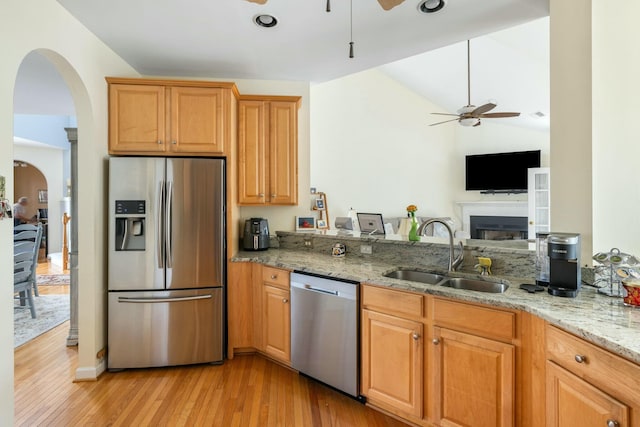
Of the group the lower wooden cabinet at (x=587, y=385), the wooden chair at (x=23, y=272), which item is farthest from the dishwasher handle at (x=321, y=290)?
the wooden chair at (x=23, y=272)

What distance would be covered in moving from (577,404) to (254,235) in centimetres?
256

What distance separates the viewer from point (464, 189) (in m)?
7.46

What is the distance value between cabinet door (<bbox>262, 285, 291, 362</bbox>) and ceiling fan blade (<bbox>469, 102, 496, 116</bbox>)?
3.67 m

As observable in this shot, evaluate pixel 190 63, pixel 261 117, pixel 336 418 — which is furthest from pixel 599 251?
pixel 190 63

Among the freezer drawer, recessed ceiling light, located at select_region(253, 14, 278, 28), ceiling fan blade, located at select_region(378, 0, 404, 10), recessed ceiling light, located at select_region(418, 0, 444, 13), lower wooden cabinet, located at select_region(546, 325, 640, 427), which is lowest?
the freezer drawer

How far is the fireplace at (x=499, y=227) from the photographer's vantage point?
21.5ft

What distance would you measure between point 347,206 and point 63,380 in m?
5.16

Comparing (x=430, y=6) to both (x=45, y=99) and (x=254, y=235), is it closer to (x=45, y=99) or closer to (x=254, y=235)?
(x=254, y=235)

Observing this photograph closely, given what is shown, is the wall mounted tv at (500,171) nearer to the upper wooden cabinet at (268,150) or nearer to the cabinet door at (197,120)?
the upper wooden cabinet at (268,150)

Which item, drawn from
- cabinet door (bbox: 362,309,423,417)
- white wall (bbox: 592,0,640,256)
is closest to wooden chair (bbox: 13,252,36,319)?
cabinet door (bbox: 362,309,423,417)

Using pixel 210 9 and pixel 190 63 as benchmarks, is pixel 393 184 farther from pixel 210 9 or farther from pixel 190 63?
pixel 210 9

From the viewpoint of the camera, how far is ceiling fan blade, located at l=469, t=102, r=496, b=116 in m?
4.25

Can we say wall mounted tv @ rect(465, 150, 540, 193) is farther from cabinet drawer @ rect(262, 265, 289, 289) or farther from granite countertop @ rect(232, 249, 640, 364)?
cabinet drawer @ rect(262, 265, 289, 289)

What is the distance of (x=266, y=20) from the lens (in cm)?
229
